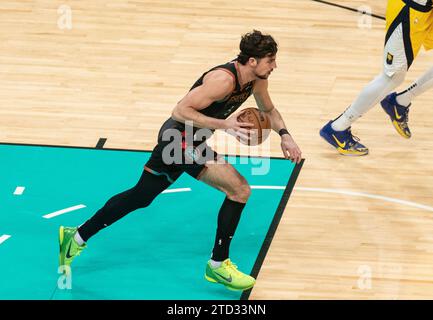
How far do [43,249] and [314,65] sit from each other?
176 inches

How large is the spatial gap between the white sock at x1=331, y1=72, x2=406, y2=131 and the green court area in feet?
2.08

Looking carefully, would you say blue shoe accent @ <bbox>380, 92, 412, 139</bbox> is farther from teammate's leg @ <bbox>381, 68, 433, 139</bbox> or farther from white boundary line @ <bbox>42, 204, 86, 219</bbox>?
white boundary line @ <bbox>42, 204, 86, 219</bbox>

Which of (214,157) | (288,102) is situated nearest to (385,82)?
(288,102)

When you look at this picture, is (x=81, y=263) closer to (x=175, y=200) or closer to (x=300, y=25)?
(x=175, y=200)

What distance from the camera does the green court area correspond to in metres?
8.16

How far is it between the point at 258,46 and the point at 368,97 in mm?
2437

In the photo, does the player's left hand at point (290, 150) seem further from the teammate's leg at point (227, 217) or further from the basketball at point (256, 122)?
the teammate's leg at point (227, 217)

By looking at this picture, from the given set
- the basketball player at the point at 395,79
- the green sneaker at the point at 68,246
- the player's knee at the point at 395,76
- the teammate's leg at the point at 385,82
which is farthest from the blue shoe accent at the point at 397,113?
the green sneaker at the point at 68,246

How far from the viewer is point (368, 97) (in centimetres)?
995

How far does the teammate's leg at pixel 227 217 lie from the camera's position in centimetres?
789

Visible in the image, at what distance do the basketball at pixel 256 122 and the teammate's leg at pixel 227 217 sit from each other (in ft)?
0.92

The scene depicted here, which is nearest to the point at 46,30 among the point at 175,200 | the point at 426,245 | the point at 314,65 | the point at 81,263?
the point at 314,65

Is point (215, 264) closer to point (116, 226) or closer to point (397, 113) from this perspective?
point (116, 226)

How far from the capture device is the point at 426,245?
8703 mm
